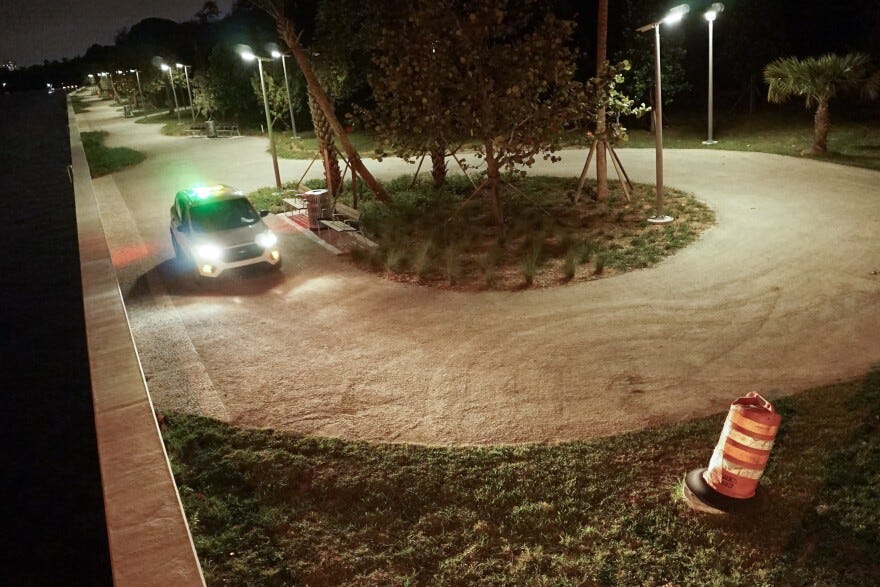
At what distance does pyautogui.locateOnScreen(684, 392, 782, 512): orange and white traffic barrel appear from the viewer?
5.54 metres

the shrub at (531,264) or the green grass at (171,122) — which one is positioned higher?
the green grass at (171,122)

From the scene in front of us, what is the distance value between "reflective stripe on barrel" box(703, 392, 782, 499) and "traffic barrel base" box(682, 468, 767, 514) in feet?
0.15

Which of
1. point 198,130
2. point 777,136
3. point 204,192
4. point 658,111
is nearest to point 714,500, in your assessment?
point 658,111

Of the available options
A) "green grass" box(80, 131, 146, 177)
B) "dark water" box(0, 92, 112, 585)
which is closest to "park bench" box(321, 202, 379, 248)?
"dark water" box(0, 92, 112, 585)

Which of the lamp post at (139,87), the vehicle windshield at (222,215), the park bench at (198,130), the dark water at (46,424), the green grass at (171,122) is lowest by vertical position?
the dark water at (46,424)

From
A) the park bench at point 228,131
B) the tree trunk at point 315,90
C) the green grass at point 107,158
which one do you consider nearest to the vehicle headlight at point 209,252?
the tree trunk at point 315,90

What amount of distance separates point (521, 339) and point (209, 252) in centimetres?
633

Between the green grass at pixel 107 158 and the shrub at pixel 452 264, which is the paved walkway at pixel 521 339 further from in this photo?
the green grass at pixel 107 158

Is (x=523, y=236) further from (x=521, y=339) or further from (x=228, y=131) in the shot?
(x=228, y=131)

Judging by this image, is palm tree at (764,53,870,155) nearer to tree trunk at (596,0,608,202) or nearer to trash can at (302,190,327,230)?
tree trunk at (596,0,608,202)

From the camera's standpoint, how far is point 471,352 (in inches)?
369

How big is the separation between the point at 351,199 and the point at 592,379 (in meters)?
12.9

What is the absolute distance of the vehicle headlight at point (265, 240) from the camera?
1338 cm

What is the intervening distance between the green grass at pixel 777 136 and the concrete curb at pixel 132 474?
19770 mm
